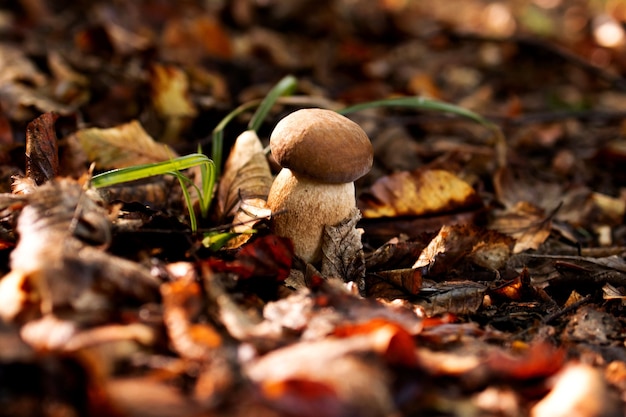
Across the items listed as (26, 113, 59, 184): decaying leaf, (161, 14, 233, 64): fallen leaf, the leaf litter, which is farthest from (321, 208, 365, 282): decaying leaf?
(161, 14, 233, 64): fallen leaf

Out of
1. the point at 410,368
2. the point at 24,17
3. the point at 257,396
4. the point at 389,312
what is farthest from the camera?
the point at 24,17

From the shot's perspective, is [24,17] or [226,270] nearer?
[226,270]

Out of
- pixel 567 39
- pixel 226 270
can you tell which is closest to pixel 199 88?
pixel 226 270

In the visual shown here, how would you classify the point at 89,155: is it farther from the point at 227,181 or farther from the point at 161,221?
A: the point at 161,221

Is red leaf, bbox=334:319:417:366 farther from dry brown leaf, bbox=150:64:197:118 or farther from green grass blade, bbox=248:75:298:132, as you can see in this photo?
dry brown leaf, bbox=150:64:197:118

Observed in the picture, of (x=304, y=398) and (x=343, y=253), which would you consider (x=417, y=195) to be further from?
(x=304, y=398)

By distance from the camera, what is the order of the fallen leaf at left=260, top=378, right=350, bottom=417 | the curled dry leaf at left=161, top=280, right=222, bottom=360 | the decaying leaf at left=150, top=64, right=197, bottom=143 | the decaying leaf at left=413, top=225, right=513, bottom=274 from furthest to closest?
the decaying leaf at left=150, top=64, right=197, bottom=143
the decaying leaf at left=413, top=225, right=513, bottom=274
the curled dry leaf at left=161, top=280, right=222, bottom=360
the fallen leaf at left=260, top=378, right=350, bottom=417

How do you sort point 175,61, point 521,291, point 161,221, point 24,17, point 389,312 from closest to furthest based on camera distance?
point 389,312, point 161,221, point 521,291, point 175,61, point 24,17
